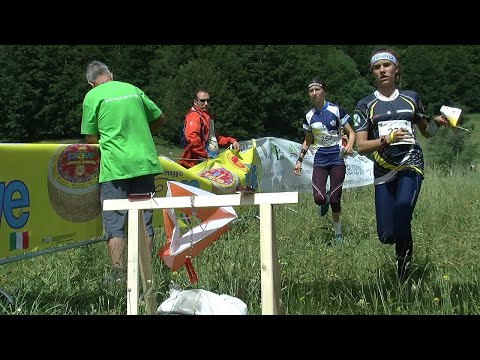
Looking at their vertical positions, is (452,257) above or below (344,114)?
below

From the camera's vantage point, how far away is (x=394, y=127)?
173 inches

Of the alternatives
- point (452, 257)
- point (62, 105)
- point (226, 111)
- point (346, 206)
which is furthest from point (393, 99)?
point (62, 105)

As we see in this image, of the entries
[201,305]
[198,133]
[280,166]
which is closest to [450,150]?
[280,166]

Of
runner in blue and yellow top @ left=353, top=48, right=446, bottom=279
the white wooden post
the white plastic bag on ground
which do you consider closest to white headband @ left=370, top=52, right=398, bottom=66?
runner in blue and yellow top @ left=353, top=48, right=446, bottom=279

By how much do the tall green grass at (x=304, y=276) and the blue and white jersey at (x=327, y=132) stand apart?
1.22 metres

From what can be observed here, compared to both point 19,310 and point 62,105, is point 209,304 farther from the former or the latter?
point 62,105

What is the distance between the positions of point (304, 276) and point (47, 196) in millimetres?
2057

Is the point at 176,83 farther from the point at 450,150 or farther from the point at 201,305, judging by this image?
the point at 201,305

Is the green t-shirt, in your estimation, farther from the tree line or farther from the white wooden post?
the tree line

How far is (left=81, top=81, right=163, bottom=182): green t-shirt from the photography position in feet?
15.7

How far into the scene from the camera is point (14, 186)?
Result: 4.17 m

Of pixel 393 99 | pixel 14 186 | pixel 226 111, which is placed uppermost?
pixel 226 111

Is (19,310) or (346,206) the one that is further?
(346,206)

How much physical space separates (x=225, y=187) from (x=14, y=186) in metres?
3.70
